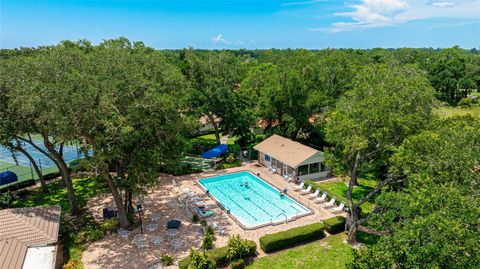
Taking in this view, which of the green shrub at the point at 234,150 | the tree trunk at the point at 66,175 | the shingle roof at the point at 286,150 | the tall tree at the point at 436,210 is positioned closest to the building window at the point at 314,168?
the shingle roof at the point at 286,150

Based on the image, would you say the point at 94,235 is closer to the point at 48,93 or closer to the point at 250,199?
the point at 48,93

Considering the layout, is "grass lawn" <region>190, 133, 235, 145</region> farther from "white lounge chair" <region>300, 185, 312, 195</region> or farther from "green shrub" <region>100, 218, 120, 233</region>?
"green shrub" <region>100, 218, 120, 233</region>

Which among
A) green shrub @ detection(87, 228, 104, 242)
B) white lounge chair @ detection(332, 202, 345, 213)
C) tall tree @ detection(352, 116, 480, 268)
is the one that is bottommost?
white lounge chair @ detection(332, 202, 345, 213)

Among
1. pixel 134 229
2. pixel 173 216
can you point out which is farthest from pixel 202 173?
pixel 134 229

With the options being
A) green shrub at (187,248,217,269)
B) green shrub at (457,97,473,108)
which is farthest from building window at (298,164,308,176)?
green shrub at (457,97,473,108)

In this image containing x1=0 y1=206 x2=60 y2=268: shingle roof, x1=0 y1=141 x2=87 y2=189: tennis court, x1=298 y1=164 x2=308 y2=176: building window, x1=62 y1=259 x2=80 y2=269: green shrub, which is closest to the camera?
x1=0 y1=206 x2=60 y2=268: shingle roof

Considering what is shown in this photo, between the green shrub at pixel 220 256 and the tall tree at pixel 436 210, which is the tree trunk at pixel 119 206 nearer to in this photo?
the green shrub at pixel 220 256
